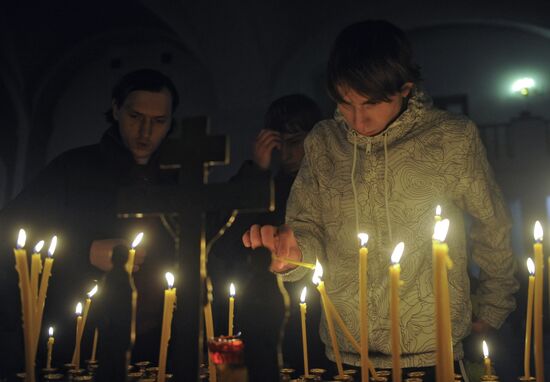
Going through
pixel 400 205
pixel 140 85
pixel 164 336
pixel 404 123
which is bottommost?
pixel 164 336

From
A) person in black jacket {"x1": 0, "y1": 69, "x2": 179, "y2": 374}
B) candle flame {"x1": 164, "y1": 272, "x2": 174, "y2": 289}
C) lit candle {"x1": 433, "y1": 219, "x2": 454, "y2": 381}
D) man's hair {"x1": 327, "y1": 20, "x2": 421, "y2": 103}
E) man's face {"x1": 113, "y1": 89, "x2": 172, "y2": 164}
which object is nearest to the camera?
lit candle {"x1": 433, "y1": 219, "x2": 454, "y2": 381}

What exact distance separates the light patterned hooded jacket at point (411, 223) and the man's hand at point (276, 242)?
16 cm

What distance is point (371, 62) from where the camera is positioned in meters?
1.50

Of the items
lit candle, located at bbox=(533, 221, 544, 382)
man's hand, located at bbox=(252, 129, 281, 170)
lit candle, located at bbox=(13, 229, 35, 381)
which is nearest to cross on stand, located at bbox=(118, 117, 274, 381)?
lit candle, located at bbox=(13, 229, 35, 381)

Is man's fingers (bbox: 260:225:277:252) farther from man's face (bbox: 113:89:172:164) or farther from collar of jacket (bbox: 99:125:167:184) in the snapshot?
man's face (bbox: 113:89:172:164)

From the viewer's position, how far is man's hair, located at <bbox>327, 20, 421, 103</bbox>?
4.87 feet

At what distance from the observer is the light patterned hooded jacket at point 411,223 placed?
1501 millimetres

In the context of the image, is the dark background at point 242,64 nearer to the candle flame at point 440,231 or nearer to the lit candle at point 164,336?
the lit candle at point 164,336

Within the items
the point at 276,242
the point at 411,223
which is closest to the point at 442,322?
the point at 276,242

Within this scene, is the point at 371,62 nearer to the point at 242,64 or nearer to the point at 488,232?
the point at 488,232

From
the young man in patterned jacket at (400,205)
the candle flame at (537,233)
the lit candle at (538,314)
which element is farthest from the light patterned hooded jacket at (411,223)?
the lit candle at (538,314)

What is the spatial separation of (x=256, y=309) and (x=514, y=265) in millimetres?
1068

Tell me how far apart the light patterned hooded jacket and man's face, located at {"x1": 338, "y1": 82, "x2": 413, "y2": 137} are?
4cm

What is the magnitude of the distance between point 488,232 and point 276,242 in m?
0.69
